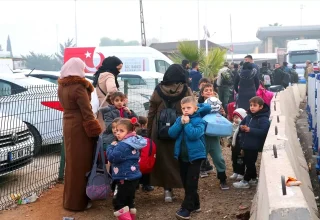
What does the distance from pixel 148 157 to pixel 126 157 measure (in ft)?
2.13

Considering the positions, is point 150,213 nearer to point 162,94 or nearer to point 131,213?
point 131,213

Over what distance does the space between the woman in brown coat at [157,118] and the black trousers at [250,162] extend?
1104 mm

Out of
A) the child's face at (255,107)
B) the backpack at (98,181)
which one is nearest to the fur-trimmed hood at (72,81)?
the backpack at (98,181)

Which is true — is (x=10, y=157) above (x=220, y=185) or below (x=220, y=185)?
above

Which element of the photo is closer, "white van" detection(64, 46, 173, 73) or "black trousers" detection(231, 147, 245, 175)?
"black trousers" detection(231, 147, 245, 175)

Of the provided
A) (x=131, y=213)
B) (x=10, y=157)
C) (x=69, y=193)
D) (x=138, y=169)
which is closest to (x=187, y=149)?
(x=138, y=169)

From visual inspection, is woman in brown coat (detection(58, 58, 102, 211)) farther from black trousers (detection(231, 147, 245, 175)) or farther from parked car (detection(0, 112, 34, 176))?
black trousers (detection(231, 147, 245, 175))

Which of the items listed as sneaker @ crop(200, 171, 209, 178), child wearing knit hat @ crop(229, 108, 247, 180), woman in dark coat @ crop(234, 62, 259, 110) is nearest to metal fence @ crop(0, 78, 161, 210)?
sneaker @ crop(200, 171, 209, 178)

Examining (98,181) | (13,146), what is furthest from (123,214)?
(13,146)

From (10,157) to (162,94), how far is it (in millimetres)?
2437

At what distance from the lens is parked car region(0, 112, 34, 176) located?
6910 millimetres

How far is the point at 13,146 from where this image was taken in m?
7.21

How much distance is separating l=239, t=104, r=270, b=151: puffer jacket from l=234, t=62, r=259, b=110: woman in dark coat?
5178 mm

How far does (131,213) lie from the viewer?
5746 millimetres
